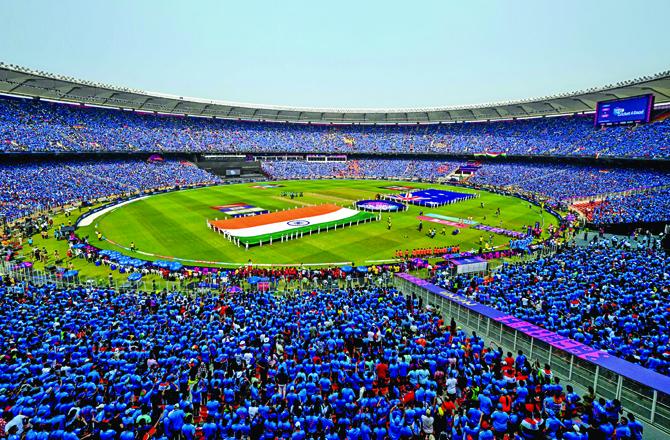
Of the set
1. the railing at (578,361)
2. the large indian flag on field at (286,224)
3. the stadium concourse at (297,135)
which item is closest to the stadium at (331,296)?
the railing at (578,361)

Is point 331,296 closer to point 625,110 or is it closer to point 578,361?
point 578,361

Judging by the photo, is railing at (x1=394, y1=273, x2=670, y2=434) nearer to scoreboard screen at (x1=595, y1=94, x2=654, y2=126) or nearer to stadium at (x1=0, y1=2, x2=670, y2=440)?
stadium at (x1=0, y1=2, x2=670, y2=440)

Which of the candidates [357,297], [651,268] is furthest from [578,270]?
[357,297]

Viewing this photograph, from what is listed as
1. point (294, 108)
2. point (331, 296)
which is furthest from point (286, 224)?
point (294, 108)

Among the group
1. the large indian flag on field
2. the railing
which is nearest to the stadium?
the railing

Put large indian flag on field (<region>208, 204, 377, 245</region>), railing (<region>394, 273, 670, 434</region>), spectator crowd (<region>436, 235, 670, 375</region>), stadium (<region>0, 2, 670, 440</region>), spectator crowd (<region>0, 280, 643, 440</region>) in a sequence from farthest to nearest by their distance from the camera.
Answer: large indian flag on field (<region>208, 204, 377, 245</region>) → spectator crowd (<region>436, 235, 670, 375</region>) → railing (<region>394, 273, 670, 434</region>) → stadium (<region>0, 2, 670, 440</region>) → spectator crowd (<region>0, 280, 643, 440</region>)

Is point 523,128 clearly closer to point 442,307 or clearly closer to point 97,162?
point 442,307

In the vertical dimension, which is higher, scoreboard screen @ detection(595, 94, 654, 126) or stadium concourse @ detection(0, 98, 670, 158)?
scoreboard screen @ detection(595, 94, 654, 126)
